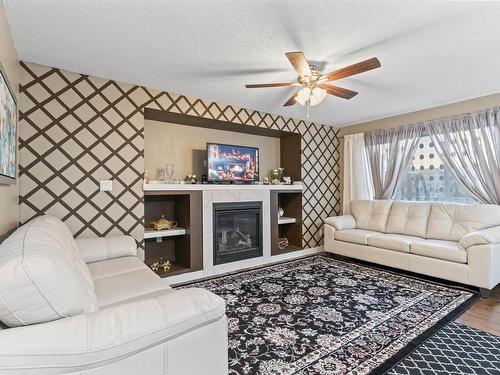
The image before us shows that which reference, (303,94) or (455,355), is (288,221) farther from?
(455,355)

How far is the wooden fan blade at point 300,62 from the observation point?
2.10 meters

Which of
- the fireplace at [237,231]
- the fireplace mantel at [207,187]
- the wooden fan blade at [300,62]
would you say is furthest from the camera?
the fireplace at [237,231]

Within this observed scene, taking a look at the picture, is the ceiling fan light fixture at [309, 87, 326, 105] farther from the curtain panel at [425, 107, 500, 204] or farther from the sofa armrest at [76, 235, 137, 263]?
the curtain panel at [425, 107, 500, 204]

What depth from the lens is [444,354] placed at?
6.34 ft

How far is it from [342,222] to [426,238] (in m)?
1.21

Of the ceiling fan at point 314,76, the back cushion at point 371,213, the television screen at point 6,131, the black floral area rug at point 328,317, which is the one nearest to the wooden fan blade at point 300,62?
the ceiling fan at point 314,76

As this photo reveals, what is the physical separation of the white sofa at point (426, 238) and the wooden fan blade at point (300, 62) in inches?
105

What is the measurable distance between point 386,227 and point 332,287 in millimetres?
1778

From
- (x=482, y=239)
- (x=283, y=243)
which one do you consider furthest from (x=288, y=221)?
(x=482, y=239)

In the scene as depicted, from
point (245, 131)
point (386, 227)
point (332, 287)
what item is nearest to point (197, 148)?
point (245, 131)

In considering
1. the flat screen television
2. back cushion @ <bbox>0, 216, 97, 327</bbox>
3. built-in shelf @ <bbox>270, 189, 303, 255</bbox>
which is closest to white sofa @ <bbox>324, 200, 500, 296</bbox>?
built-in shelf @ <bbox>270, 189, 303, 255</bbox>

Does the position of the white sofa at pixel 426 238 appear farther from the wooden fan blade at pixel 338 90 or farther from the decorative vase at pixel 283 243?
the wooden fan blade at pixel 338 90

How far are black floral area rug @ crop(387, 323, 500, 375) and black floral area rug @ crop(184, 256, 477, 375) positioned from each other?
81 millimetres

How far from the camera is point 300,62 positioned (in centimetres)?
223
